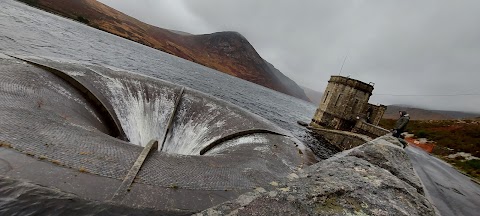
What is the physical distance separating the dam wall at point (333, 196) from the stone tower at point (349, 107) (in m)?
33.7

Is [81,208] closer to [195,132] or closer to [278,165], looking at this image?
[278,165]

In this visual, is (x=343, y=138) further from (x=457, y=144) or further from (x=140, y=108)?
(x=140, y=108)

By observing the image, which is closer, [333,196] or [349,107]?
[333,196]

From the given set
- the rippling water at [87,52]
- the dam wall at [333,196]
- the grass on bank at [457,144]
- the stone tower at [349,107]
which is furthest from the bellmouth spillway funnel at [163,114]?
the stone tower at [349,107]

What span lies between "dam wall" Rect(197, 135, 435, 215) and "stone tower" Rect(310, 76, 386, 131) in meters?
33.7

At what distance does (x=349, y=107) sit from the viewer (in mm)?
34000

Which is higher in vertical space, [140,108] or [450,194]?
[450,194]

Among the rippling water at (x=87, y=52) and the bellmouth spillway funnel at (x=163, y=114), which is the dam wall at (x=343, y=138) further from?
the bellmouth spillway funnel at (x=163, y=114)

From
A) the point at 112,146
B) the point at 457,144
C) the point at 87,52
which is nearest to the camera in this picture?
the point at 112,146

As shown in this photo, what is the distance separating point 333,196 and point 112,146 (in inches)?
213

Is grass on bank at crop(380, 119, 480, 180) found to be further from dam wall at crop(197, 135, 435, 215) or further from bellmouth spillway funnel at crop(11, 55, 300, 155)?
dam wall at crop(197, 135, 435, 215)

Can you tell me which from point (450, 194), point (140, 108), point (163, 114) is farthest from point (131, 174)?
point (163, 114)

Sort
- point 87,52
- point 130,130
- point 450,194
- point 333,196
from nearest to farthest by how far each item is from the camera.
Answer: point 333,196, point 450,194, point 130,130, point 87,52

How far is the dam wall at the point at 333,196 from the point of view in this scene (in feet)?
5.39
